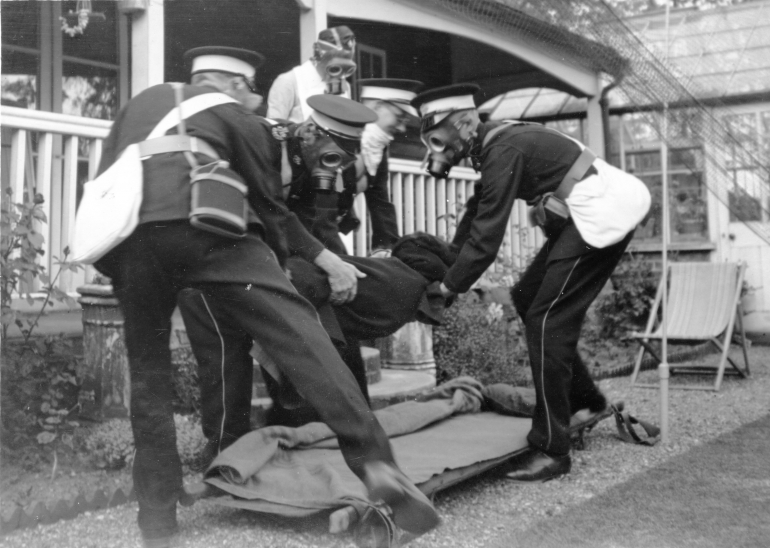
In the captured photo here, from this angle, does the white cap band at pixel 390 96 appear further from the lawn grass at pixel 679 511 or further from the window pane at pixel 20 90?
the window pane at pixel 20 90

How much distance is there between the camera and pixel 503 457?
3787mm

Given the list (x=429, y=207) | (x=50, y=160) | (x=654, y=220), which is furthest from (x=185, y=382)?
(x=654, y=220)

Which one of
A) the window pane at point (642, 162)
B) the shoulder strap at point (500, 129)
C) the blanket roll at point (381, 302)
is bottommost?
the blanket roll at point (381, 302)

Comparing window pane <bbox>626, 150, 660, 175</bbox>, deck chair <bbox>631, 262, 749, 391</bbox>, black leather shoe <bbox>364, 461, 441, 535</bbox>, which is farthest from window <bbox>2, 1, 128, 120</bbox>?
window pane <bbox>626, 150, 660, 175</bbox>

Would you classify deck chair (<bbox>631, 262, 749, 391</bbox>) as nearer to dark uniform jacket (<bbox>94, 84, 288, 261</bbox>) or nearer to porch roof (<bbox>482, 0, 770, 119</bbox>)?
porch roof (<bbox>482, 0, 770, 119</bbox>)

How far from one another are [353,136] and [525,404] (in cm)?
202

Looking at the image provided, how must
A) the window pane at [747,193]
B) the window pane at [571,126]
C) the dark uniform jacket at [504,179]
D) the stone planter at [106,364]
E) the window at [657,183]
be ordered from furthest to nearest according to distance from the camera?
1. the window pane at [571,126]
2. the window at [657,183]
3. the window pane at [747,193]
4. the stone planter at [106,364]
5. the dark uniform jacket at [504,179]

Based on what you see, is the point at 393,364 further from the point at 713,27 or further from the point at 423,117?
the point at 713,27

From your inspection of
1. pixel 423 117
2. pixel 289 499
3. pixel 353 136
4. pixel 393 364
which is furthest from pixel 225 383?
pixel 393 364

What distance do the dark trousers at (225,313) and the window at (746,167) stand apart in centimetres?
469

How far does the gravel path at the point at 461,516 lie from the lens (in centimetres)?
298

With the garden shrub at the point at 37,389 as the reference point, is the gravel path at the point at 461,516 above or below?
below

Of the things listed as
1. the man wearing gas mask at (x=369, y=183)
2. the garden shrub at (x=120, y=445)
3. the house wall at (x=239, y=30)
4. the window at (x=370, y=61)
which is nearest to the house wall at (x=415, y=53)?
the window at (x=370, y=61)

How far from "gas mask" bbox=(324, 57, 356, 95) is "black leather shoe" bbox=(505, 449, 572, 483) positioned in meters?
2.05
